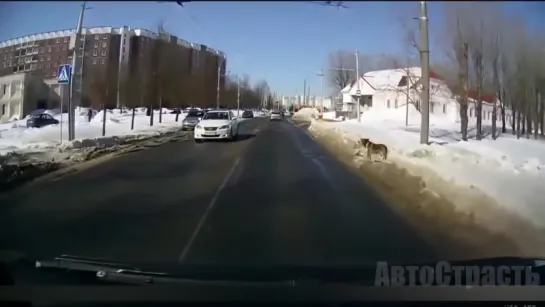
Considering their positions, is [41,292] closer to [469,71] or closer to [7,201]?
[7,201]

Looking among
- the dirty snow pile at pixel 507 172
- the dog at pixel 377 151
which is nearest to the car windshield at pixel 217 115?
the dog at pixel 377 151

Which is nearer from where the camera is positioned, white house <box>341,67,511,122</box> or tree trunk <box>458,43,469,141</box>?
white house <box>341,67,511,122</box>

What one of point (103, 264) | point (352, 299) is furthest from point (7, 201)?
point (352, 299)

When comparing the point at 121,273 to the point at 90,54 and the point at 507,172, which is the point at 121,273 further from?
the point at 507,172

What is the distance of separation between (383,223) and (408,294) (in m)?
3.22

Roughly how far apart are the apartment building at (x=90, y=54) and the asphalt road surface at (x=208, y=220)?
74.6 inches

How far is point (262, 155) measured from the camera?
18.6m

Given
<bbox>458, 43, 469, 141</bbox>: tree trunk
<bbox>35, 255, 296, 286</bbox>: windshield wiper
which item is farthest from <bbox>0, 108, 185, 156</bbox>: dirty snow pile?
<bbox>458, 43, 469, 141</bbox>: tree trunk

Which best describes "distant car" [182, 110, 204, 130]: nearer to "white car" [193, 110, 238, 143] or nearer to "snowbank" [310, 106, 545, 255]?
"white car" [193, 110, 238, 143]

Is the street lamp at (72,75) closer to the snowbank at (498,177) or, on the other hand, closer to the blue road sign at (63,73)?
the blue road sign at (63,73)

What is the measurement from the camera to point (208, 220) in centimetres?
754

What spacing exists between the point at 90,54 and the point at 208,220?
3225 mm

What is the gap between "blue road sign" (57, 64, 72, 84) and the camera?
7.97m

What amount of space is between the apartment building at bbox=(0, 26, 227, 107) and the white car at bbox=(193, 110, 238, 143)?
15675 mm
